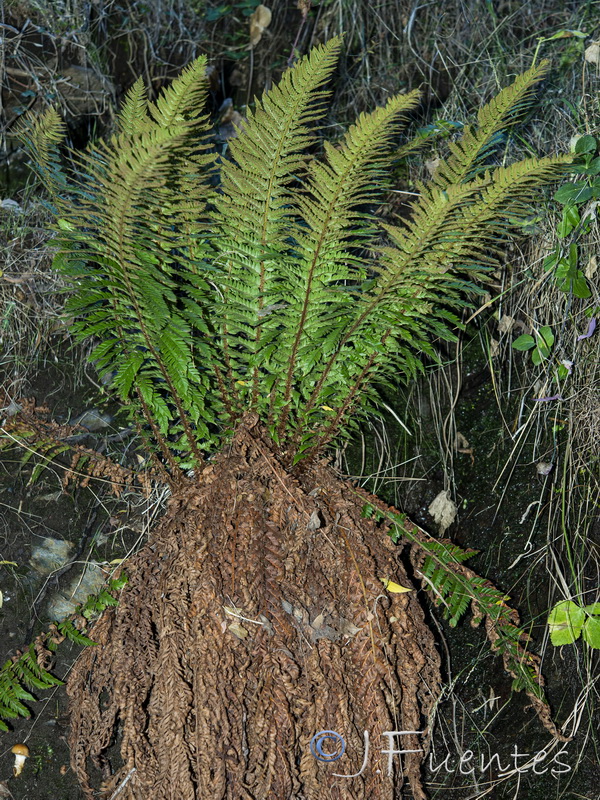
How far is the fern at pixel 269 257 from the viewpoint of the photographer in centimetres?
140

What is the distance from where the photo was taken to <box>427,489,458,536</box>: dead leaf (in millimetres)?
2178

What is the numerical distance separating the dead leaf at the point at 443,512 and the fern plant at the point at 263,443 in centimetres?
43

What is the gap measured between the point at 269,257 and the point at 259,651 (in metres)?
0.87

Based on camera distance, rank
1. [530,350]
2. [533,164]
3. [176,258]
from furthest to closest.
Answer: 1. [530,350]
2. [176,258]
3. [533,164]

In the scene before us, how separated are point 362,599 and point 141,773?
0.65 metres

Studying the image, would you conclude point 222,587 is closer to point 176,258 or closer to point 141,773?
point 141,773

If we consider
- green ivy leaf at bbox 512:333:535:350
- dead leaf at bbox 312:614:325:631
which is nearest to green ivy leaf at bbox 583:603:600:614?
green ivy leaf at bbox 512:333:535:350

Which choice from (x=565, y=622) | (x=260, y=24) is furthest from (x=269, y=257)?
(x=260, y=24)

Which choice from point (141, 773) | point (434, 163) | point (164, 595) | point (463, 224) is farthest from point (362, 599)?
point (434, 163)

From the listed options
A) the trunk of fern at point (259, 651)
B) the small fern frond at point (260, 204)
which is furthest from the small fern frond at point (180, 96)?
the trunk of fern at point (259, 651)

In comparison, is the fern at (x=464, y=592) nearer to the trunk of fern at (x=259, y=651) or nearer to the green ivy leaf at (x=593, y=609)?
the trunk of fern at (x=259, y=651)

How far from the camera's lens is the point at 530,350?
2213 millimetres

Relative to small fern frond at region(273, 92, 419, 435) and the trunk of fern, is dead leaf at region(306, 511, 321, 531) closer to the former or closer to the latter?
the trunk of fern

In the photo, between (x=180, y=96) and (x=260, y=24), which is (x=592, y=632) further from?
(x=260, y=24)
